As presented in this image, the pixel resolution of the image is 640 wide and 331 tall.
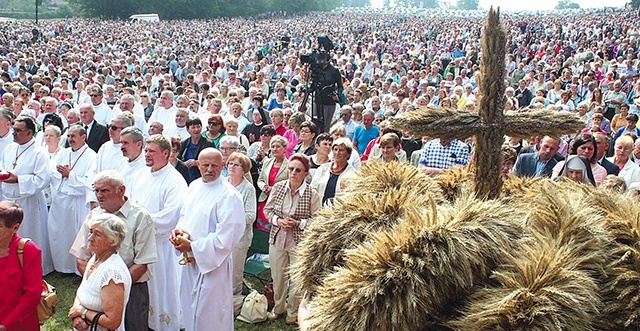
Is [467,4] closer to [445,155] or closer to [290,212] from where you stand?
[445,155]

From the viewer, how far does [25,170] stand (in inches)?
259

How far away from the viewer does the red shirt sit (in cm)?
389

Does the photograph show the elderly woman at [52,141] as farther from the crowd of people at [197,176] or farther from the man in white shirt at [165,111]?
the man in white shirt at [165,111]

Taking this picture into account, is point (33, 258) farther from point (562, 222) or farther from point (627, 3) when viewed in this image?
point (627, 3)

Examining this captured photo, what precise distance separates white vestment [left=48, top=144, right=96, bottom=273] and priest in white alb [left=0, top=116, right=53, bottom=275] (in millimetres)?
198

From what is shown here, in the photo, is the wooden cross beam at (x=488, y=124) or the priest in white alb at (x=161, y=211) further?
the priest in white alb at (x=161, y=211)

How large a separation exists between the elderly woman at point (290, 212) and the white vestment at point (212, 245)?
2.25ft

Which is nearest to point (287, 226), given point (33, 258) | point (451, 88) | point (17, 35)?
point (33, 258)

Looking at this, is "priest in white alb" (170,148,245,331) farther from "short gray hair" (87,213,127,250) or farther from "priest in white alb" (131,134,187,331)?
"short gray hair" (87,213,127,250)

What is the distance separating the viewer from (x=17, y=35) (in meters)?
33.0

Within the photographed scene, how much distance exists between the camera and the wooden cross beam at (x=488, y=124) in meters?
2.02

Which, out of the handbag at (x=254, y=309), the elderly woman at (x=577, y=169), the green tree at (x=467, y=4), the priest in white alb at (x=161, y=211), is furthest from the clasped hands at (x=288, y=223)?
the green tree at (x=467, y=4)

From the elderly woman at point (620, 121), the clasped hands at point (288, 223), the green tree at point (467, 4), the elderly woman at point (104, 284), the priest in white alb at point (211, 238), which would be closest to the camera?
the elderly woman at point (104, 284)

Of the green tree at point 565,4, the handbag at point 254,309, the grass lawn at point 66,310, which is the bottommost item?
the grass lawn at point 66,310
